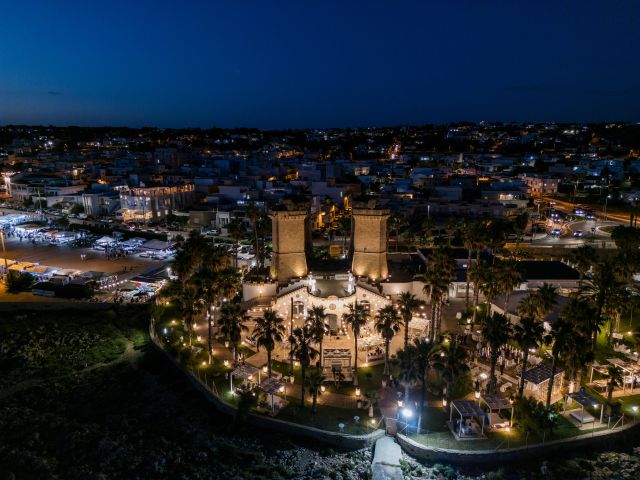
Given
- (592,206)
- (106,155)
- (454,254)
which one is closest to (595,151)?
(592,206)

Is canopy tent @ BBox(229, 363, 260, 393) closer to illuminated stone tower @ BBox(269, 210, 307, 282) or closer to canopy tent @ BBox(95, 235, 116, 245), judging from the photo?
illuminated stone tower @ BBox(269, 210, 307, 282)

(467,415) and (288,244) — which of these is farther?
(288,244)

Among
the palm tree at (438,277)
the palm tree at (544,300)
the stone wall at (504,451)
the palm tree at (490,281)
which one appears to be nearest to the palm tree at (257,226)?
the palm tree at (438,277)

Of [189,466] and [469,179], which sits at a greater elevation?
[469,179]

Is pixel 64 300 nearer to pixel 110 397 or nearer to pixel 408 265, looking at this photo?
pixel 110 397

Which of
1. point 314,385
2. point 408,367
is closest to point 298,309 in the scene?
point 314,385

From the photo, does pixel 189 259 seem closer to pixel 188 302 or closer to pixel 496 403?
pixel 188 302

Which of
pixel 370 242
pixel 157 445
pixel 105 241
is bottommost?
pixel 157 445

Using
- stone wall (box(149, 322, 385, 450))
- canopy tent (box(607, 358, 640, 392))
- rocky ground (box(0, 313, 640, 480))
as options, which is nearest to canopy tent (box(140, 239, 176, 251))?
rocky ground (box(0, 313, 640, 480))
